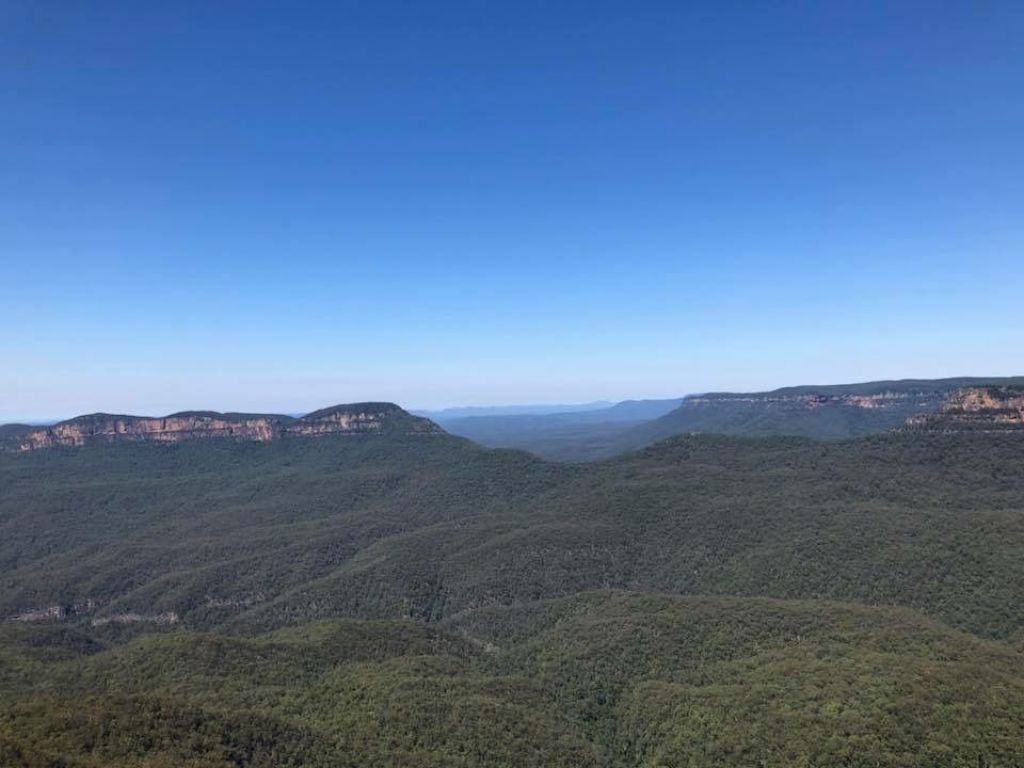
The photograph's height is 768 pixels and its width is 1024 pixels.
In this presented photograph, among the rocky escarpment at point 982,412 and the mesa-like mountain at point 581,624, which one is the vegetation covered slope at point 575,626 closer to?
the mesa-like mountain at point 581,624

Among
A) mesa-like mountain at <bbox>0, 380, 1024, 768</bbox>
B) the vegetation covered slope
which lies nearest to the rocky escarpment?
mesa-like mountain at <bbox>0, 380, 1024, 768</bbox>

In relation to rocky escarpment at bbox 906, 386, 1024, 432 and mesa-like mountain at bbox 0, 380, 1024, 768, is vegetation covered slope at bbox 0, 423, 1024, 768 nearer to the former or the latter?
mesa-like mountain at bbox 0, 380, 1024, 768

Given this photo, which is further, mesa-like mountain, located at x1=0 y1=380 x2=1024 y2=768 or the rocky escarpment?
the rocky escarpment

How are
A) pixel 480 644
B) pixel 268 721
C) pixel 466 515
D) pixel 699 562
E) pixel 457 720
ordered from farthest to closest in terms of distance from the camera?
pixel 466 515, pixel 699 562, pixel 480 644, pixel 457 720, pixel 268 721

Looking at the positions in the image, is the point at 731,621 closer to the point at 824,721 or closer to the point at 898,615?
the point at 898,615

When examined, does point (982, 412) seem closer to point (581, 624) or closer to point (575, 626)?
point (581, 624)

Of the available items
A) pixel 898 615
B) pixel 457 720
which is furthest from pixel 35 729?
pixel 898 615

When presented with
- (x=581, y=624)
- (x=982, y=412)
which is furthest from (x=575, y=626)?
(x=982, y=412)
